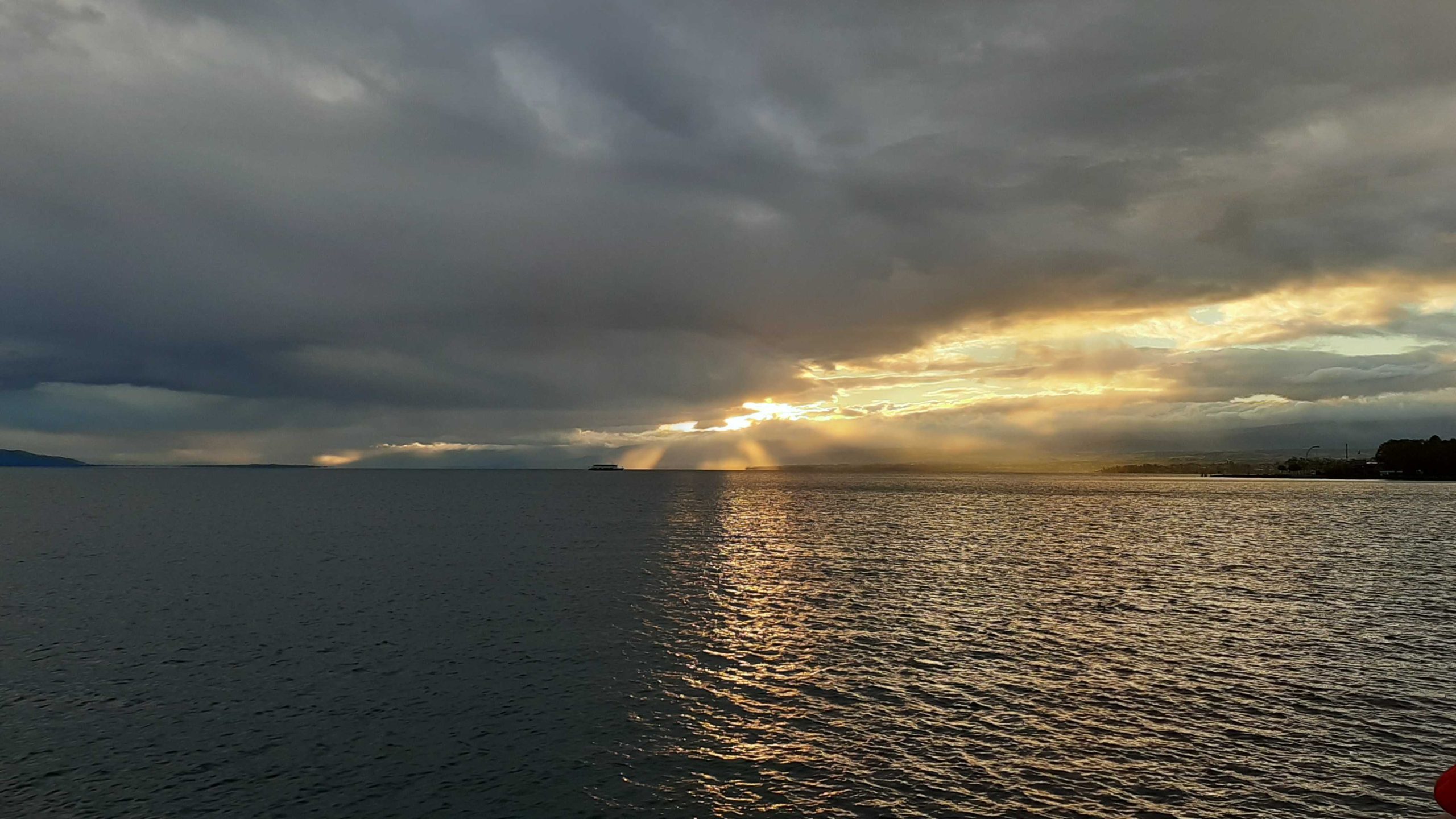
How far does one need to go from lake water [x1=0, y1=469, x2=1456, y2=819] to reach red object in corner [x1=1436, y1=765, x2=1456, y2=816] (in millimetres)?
3936

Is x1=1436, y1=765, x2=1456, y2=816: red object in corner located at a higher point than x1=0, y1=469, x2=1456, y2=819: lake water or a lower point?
higher

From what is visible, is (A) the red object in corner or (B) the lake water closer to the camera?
(A) the red object in corner

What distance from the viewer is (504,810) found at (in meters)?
27.4

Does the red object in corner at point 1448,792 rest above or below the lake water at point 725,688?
above

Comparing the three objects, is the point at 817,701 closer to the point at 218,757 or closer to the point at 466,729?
the point at 466,729

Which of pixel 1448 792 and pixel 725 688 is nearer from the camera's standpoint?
pixel 1448 792

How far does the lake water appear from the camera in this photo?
28.7 metres

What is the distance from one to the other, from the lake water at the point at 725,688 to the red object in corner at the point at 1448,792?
3.94m

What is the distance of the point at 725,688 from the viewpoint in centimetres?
4184

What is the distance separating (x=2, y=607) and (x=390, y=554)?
40.4 m

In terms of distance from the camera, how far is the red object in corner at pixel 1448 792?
74.3 ft

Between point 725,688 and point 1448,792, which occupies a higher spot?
point 1448,792

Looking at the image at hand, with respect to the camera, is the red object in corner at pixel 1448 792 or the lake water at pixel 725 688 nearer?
the red object in corner at pixel 1448 792

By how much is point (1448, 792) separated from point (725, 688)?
2926 cm
